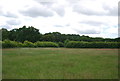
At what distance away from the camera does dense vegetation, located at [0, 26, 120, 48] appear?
2864cm

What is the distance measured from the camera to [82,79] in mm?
5969

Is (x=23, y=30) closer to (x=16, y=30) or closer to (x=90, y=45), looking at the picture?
(x=16, y=30)

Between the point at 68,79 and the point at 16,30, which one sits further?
the point at 16,30

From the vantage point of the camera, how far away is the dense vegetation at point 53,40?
28642 mm

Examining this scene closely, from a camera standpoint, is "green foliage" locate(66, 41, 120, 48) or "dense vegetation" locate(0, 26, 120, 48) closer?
"dense vegetation" locate(0, 26, 120, 48)

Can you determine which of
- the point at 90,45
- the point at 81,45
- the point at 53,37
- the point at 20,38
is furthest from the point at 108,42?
the point at 20,38

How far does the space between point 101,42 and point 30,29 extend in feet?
47.8

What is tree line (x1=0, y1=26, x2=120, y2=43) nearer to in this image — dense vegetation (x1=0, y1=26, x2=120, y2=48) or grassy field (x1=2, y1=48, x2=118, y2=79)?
dense vegetation (x1=0, y1=26, x2=120, y2=48)

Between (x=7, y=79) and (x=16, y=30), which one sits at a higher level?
(x=16, y=30)

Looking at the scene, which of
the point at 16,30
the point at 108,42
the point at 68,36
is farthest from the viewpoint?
the point at 16,30

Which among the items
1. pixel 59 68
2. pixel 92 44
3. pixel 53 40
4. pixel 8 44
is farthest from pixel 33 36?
pixel 59 68

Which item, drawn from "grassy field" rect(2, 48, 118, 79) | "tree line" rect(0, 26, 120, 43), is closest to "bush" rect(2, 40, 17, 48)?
"tree line" rect(0, 26, 120, 43)

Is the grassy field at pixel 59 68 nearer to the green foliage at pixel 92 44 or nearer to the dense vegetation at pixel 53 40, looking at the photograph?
the dense vegetation at pixel 53 40

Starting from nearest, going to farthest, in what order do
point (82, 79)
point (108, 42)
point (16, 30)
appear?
point (82, 79) < point (108, 42) < point (16, 30)
